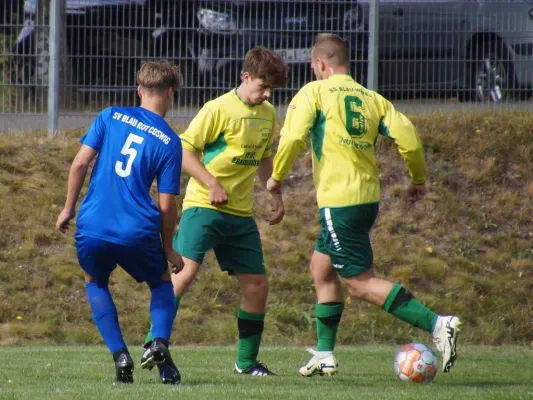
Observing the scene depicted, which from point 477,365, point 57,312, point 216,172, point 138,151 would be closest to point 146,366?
point 138,151

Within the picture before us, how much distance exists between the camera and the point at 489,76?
14500mm

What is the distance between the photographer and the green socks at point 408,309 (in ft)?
22.4

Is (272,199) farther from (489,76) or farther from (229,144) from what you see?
(489,76)

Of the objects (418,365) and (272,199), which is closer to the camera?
(418,365)

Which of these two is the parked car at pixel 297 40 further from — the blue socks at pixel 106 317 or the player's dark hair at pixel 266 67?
the blue socks at pixel 106 317

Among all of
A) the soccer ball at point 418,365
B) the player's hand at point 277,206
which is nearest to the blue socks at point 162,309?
the player's hand at point 277,206

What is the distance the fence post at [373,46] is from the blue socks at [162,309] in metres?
8.27

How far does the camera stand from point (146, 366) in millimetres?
6051

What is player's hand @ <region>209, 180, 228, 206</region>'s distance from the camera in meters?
7.02

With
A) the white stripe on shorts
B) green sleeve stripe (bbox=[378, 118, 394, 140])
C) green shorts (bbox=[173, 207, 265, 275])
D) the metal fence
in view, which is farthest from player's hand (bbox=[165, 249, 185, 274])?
the metal fence

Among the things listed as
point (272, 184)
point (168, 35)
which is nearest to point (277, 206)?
point (272, 184)

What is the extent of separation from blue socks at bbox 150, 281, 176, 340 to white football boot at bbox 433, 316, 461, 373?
5.26ft

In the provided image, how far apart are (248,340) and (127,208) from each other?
175 cm

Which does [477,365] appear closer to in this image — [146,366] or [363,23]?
[146,366]
